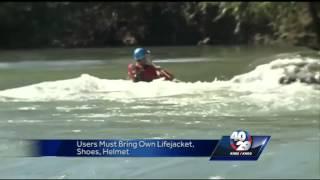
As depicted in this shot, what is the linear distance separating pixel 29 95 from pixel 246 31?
122ft

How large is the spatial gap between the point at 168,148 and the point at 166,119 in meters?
5.48

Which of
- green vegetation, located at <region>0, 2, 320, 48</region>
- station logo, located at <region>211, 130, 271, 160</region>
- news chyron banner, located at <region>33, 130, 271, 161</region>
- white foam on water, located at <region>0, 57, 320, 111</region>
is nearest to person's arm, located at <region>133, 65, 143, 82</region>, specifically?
white foam on water, located at <region>0, 57, 320, 111</region>

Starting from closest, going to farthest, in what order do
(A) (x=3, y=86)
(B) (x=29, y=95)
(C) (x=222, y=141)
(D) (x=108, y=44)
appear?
(C) (x=222, y=141), (B) (x=29, y=95), (A) (x=3, y=86), (D) (x=108, y=44)

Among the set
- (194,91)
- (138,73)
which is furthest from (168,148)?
(138,73)

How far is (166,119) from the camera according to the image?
13.3 meters

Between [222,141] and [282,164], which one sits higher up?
[222,141]

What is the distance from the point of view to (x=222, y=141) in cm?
770

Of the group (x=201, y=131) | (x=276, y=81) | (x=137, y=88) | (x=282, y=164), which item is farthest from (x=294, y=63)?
(x=282, y=164)

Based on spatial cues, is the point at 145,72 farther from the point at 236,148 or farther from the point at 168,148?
the point at 236,148

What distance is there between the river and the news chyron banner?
0.74 meters

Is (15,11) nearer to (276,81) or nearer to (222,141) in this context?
(276,81)

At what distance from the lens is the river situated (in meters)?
8.90

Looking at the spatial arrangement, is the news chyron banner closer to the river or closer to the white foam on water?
the river

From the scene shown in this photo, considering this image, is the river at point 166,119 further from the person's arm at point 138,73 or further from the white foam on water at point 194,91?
the person's arm at point 138,73
